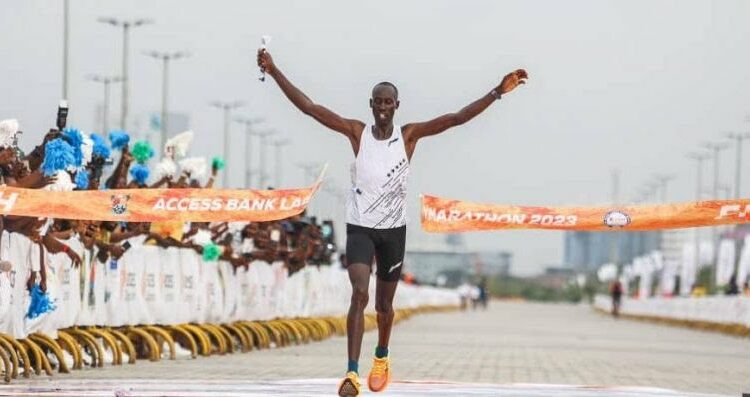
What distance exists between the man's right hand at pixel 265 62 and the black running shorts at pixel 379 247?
1185mm

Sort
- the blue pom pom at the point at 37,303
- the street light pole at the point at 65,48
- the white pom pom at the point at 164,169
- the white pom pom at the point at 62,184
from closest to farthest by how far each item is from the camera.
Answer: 1. the white pom pom at the point at 62,184
2. the blue pom pom at the point at 37,303
3. the white pom pom at the point at 164,169
4. the street light pole at the point at 65,48

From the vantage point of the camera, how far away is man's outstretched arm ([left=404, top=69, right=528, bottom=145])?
44.1 feet

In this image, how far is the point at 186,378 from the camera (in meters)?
16.7

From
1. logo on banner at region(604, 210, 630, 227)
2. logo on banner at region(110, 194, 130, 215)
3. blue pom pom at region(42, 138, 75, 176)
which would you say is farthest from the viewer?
logo on banner at region(604, 210, 630, 227)

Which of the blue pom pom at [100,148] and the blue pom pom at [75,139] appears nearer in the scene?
the blue pom pom at [75,139]

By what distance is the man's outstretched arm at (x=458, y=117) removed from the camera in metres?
13.4

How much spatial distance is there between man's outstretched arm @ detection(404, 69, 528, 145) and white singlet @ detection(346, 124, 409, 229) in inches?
5.7

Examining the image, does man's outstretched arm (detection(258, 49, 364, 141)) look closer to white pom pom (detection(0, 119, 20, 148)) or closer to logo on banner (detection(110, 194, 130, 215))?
logo on banner (detection(110, 194, 130, 215))

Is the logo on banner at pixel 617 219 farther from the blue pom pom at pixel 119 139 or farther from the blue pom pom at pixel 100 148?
the blue pom pom at pixel 119 139

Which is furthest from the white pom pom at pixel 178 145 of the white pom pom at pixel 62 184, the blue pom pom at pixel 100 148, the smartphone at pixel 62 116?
the white pom pom at pixel 62 184

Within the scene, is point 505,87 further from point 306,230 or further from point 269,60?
point 306,230

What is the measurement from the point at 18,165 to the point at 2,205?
1.59 m

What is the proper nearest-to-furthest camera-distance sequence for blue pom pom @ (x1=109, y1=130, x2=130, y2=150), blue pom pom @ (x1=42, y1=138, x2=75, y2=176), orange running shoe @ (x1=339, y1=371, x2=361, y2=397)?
orange running shoe @ (x1=339, y1=371, x2=361, y2=397), blue pom pom @ (x1=42, y1=138, x2=75, y2=176), blue pom pom @ (x1=109, y1=130, x2=130, y2=150)

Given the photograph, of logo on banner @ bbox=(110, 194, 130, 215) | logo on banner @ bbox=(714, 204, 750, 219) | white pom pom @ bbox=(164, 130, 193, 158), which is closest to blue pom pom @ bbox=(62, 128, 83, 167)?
logo on banner @ bbox=(110, 194, 130, 215)
